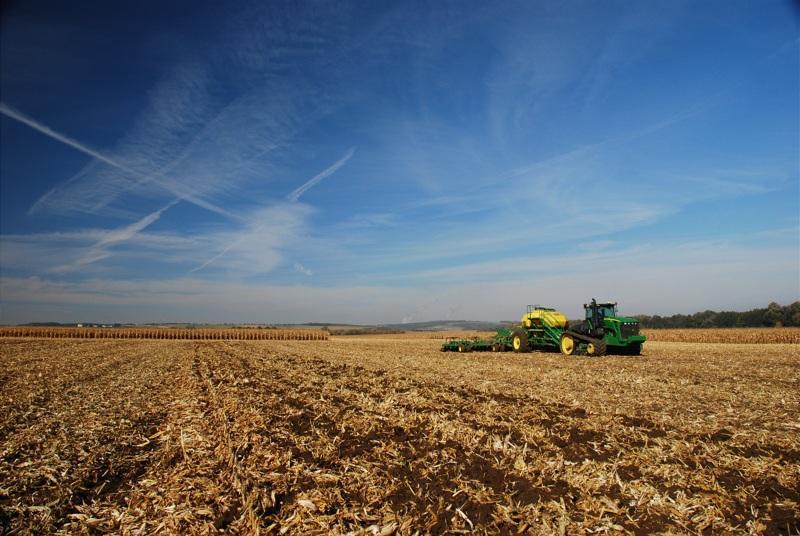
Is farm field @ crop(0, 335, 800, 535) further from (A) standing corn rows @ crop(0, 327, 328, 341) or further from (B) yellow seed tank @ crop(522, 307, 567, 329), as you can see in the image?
(A) standing corn rows @ crop(0, 327, 328, 341)

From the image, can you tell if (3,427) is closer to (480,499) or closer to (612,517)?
(480,499)

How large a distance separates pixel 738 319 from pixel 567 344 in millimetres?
64531

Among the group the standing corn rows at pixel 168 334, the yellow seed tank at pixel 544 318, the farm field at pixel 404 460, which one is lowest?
the standing corn rows at pixel 168 334

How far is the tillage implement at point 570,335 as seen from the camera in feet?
70.2

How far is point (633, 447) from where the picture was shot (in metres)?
6.43

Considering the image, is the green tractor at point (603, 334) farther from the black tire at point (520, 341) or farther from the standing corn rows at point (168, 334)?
the standing corn rows at point (168, 334)

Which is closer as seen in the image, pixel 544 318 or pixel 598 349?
pixel 598 349

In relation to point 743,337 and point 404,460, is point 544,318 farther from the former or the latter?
point 743,337

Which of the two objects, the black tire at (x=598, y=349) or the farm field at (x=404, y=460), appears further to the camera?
the black tire at (x=598, y=349)

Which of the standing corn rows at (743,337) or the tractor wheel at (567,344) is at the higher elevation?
the tractor wheel at (567,344)

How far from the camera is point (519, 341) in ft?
86.3

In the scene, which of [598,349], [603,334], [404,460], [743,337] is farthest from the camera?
[743,337]

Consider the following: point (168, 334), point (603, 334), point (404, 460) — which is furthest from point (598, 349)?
point (168, 334)

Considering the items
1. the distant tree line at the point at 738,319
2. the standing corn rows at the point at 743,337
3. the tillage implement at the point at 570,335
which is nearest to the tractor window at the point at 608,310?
the tillage implement at the point at 570,335
